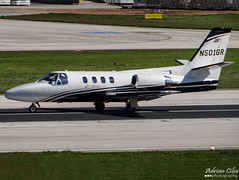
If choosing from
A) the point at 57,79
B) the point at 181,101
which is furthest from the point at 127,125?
the point at 181,101

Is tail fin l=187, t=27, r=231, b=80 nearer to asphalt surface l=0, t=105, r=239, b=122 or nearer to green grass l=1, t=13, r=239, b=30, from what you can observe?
asphalt surface l=0, t=105, r=239, b=122

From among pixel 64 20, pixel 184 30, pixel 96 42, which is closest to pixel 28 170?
pixel 96 42

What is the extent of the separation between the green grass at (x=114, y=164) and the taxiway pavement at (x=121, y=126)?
147cm

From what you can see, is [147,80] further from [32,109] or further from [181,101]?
[32,109]

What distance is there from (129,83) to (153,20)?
74.0 metres

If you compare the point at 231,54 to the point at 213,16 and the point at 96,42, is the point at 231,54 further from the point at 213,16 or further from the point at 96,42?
the point at 213,16

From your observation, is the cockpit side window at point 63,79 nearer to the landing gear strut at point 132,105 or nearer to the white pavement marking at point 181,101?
the landing gear strut at point 132,105

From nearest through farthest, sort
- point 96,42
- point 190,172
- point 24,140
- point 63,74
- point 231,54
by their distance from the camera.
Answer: point 190,172, point 24,140, point 63,74, point 231,54, point 96,42

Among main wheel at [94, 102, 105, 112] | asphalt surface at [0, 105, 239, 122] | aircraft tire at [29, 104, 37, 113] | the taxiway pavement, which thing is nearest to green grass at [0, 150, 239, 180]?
the taxiway pavement

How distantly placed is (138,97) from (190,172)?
13.2 m

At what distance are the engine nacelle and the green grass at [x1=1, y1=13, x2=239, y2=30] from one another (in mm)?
63090

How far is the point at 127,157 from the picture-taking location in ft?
71.4

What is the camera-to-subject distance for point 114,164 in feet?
67.6

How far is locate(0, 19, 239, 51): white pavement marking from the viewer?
7038 centimetres
